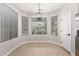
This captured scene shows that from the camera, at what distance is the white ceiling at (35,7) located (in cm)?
226

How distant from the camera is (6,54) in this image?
2242mm

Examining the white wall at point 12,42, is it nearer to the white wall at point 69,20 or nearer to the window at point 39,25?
the window at point 39,25

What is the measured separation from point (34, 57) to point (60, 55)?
19.5 inches

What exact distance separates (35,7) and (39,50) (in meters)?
0.86

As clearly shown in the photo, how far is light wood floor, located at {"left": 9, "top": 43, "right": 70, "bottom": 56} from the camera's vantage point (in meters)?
2.29

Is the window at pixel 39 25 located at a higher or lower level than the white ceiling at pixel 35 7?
lower

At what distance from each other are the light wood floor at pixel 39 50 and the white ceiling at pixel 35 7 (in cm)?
69

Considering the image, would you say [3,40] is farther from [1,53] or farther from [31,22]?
[31,22]

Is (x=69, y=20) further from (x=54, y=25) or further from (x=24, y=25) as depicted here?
(x=24, y=25)

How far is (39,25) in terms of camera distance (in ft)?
7.96

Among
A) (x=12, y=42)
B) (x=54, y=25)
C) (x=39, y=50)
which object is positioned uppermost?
(x=54, y=25)

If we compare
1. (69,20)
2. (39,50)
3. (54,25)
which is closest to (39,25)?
(54,25)

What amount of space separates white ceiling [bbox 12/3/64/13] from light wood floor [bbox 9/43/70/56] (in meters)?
0.69

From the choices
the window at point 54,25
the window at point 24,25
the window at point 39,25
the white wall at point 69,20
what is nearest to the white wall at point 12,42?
the window at point 24,25
